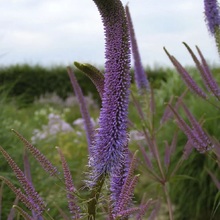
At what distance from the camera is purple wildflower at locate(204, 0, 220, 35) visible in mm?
3629

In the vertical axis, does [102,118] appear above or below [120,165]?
above

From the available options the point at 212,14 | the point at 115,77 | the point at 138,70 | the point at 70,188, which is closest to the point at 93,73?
the point at 115,77

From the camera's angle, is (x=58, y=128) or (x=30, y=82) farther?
(x=30, y=82)

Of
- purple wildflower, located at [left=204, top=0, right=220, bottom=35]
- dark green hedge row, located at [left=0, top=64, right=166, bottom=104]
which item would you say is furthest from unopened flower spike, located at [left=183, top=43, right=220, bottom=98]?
dark green hedge row, located at [left=0, top=64, right=166, bottom=104]

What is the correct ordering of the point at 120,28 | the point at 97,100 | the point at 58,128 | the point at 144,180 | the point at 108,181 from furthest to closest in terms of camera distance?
the point at 97,100 → the point at 58,128 → the point at 144,180 → the point at 108,181 → the point at 120,28

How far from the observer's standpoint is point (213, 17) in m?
3.77

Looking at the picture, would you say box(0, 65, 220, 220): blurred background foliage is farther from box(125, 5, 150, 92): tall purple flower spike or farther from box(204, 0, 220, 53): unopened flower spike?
box(204, 0, 220, 53): unopened flower spike

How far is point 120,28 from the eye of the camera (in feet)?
5.81

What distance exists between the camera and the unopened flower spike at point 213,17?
11.9 feet

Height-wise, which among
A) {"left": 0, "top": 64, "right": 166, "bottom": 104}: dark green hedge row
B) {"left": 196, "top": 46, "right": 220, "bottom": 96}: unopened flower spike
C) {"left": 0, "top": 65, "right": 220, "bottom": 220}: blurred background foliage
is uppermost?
{"left": 0, "top": 64, "right": 166, "bottom": 104}: dark green hedge row

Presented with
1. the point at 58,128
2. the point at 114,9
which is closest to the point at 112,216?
the point at 114,9

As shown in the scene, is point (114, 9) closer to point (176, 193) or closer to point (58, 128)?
point (176, 193)

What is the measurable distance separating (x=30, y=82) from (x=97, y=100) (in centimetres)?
352

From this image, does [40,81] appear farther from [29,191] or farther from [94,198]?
[94,198]
